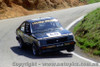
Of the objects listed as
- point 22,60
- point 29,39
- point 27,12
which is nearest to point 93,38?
point 29,39

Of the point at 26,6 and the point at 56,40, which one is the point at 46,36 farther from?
the point at 26,6

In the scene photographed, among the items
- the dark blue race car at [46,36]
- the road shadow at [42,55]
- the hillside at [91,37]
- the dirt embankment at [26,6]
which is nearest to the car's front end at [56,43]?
the dark blue race car at [46,36]

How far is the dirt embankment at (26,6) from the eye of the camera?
113 feet

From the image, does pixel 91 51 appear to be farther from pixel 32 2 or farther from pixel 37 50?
pixel 32 2

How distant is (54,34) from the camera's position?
41.4 feet

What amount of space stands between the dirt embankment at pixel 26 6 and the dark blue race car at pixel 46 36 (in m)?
19.6

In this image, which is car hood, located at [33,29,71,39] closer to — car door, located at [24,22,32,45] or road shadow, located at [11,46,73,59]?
car door, located at [24,22,32,45]

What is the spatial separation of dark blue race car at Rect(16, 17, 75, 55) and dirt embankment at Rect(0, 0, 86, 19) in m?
19.6

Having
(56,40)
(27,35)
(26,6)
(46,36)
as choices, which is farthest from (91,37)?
(26,6)

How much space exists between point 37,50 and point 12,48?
3114 mm

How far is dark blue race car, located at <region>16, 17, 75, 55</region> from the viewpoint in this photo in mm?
12258

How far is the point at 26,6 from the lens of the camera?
1526 inches

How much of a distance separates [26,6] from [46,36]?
87.8 feet

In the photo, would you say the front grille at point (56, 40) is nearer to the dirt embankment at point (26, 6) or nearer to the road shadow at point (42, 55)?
the road shadow at point (42, 55)
